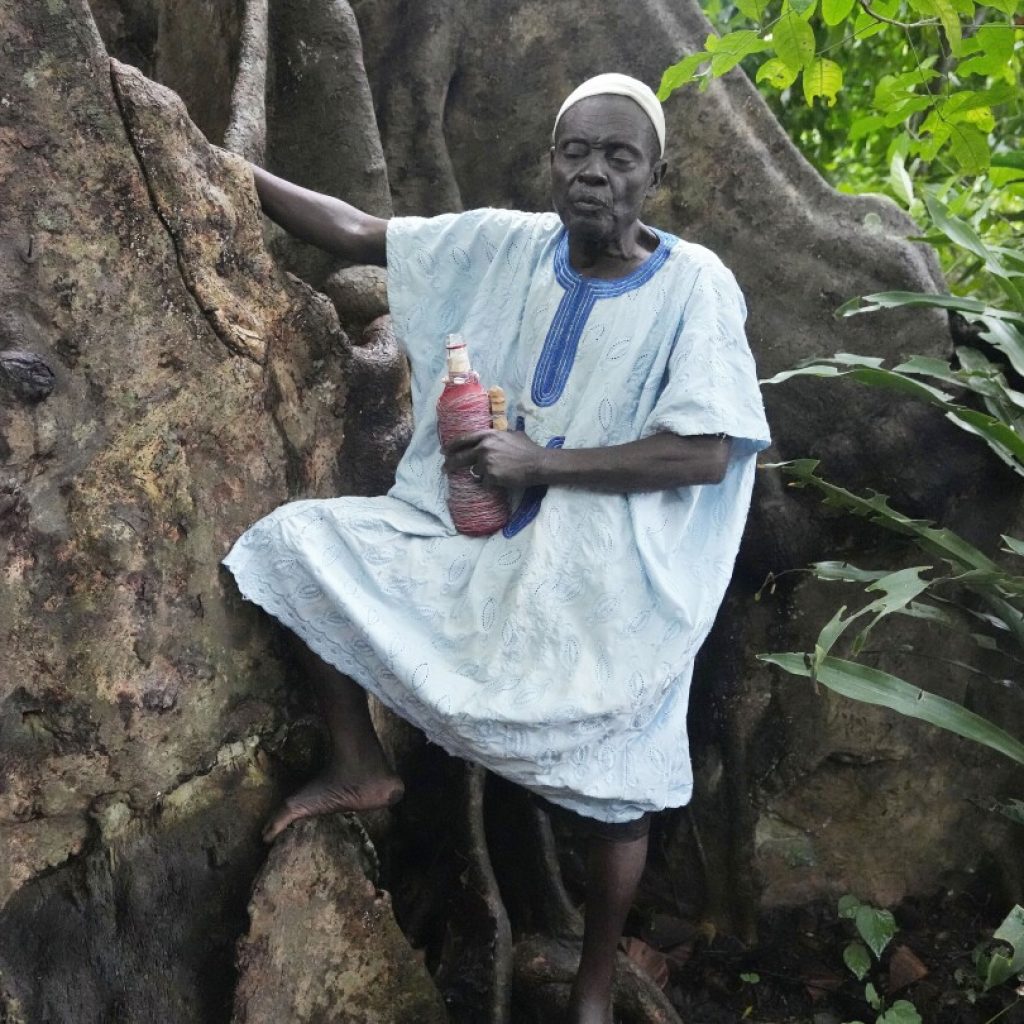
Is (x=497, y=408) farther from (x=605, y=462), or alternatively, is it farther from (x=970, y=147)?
(x=970, y=147)

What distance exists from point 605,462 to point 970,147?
1.01 m

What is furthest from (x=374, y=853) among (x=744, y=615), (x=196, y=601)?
(x=744, y=615)

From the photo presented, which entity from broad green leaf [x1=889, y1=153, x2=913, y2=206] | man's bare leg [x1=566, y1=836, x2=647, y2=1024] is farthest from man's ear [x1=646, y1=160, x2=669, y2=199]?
broad green leaf [x1=889, y1=153, x2=913, y2=206]

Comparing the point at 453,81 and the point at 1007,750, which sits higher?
the point at 453,81

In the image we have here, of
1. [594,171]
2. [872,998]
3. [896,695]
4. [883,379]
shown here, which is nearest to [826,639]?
[896,695]

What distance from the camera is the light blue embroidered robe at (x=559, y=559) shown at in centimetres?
218

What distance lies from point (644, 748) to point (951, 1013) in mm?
1433

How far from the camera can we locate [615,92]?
218 centimetres

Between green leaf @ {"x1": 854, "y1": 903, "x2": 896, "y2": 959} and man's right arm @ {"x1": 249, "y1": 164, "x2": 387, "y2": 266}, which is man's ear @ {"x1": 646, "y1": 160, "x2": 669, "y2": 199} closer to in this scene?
man's right arm @ {"x1": 249, "y1": 164, "x2": 387, "y2": 266}

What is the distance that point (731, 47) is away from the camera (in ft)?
7.16

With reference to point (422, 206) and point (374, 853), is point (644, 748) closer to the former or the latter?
point (374, 853)

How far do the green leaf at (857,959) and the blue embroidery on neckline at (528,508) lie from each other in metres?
1.70

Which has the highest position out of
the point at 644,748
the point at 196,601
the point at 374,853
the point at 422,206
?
the point at 422,206

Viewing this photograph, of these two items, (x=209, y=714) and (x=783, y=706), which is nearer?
(x=209, y=714)
